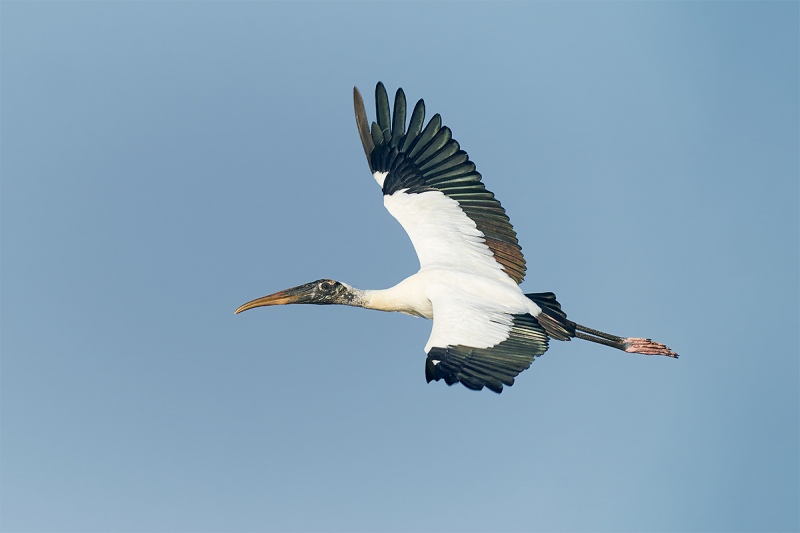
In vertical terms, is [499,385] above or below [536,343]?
below

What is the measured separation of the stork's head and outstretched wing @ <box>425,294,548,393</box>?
2.07 m

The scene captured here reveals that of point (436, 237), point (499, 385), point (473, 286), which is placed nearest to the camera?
point (499, 385)

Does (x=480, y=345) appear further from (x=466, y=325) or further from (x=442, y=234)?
(x=442, y=234)

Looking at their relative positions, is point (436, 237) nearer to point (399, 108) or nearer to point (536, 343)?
point (399, 108)

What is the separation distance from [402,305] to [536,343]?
273 centimetres

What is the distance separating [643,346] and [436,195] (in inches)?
150

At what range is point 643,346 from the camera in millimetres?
16484

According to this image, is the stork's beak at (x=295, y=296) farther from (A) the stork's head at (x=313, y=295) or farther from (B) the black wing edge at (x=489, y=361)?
(B) the black wing edge at (x=489, y=361)

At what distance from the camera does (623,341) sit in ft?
53.9

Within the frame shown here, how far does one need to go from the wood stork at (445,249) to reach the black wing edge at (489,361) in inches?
8.3

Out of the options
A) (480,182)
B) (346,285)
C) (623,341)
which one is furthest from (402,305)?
(623,341)

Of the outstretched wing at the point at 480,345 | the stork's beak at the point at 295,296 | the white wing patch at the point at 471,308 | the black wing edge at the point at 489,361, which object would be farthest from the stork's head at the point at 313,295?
the black wing edge at the point at 489,361

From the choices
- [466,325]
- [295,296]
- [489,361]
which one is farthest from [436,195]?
[489,361]

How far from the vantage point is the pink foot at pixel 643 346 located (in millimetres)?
16484
